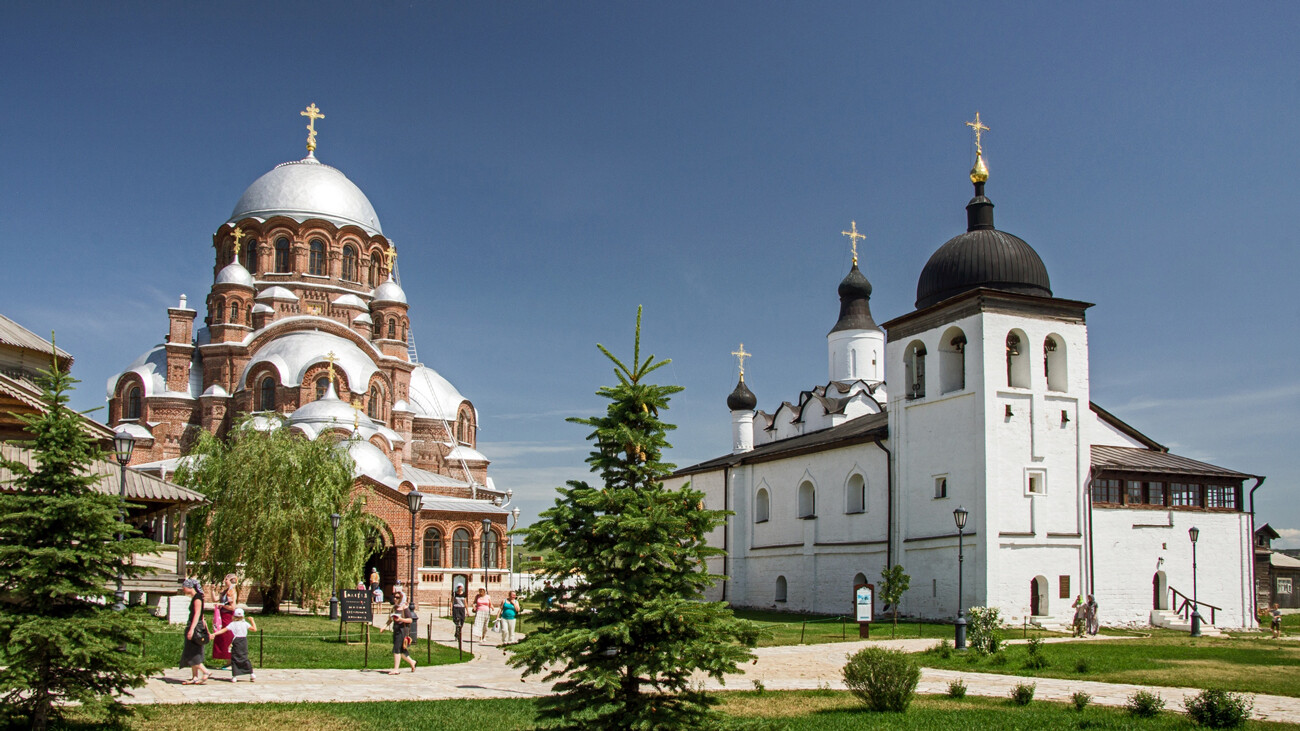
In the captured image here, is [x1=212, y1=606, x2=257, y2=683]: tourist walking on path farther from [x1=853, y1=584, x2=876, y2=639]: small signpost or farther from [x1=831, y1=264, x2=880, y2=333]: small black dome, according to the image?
[x1=831, y1=264, x2=880, y2=333]: small black dome

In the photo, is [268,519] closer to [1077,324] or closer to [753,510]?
[753,510]

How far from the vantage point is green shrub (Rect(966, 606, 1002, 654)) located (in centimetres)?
1836

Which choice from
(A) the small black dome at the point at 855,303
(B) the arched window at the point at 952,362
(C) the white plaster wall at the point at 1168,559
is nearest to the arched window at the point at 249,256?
(A) the small black dome at the point at 855,303

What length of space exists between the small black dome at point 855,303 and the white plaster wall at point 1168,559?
676 inches

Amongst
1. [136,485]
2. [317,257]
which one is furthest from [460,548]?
[136,485]

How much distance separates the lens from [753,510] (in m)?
39.1

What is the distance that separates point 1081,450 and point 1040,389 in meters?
2.03

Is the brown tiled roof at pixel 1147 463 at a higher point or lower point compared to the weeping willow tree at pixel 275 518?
higher

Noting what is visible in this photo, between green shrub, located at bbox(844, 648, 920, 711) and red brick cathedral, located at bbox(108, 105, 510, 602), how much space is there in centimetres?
2612

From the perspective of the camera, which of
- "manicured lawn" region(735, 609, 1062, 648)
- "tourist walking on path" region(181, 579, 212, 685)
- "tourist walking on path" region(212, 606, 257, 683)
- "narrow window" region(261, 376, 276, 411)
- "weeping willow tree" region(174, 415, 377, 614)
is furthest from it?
"narrow window" region(261, 376, 276, 411)

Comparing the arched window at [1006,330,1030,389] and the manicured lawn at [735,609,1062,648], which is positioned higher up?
the arched window at [1006,330,1030,389]

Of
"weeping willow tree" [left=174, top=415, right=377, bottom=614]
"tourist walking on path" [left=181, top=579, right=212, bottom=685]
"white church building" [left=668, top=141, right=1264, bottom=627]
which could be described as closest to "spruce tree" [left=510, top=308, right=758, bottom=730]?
"tourist walking on path" [left=181, top=579, right=212, bottom=685]

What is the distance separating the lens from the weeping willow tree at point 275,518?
2603 centimetres

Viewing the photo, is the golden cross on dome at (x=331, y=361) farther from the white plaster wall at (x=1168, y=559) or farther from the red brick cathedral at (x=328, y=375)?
the white plaster wall at (x=1168, y=559)
